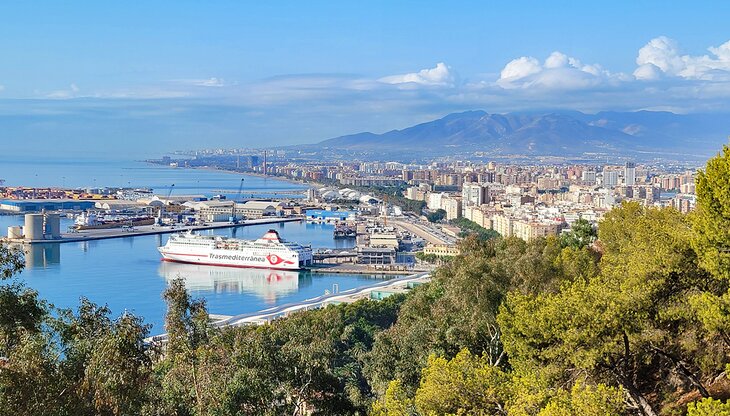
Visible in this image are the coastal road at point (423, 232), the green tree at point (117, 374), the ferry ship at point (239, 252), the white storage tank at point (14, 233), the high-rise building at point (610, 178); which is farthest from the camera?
the high-rise building at point (610, 178)

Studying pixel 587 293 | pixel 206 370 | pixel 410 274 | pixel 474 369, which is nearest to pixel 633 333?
pixel 587 293

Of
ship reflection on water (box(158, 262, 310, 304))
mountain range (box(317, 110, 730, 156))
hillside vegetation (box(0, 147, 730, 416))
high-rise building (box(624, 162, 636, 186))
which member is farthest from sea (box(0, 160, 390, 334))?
mountain range (box(317, 110, 730, 156))

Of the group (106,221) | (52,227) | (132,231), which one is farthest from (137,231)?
(52,227)

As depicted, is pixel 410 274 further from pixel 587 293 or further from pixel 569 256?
pixel 587 293

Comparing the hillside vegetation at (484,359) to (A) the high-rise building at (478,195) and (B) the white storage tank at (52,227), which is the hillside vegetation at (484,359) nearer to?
(B) the white storage tank at (52,227)

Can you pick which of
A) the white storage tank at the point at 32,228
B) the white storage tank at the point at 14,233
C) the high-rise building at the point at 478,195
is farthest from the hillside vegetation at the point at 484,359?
the high-rise building at the point at 478,195
